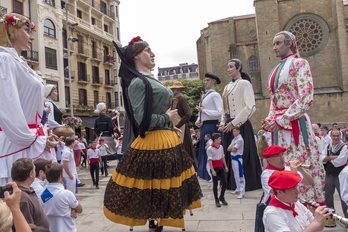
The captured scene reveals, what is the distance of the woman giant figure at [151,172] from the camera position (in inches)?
136

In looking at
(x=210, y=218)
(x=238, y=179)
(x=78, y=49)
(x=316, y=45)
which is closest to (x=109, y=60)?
(x=78, y=49)

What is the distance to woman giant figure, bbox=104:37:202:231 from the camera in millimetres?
3463

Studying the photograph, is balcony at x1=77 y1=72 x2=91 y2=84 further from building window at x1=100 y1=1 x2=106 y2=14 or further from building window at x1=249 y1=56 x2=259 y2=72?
building window at x1=249 y1=56 x2=259 y2=72

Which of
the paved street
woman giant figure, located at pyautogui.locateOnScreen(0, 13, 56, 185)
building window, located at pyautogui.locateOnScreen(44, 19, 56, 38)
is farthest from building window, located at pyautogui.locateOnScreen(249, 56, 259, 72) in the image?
woman giant figure, located at pyautogui.locateOnScreen(0, 13, 56, 185)

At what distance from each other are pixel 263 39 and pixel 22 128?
1635 inches

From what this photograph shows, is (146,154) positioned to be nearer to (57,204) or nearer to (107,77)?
(57,204)

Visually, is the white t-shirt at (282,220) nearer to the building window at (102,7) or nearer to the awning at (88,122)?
the awning at (88,122)

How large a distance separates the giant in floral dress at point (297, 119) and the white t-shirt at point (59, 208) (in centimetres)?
263

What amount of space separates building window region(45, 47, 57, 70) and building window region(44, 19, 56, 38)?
59.4 inches

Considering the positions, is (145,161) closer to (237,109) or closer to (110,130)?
(237,109)

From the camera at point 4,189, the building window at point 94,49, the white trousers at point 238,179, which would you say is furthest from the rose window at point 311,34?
the camera at point 4,189

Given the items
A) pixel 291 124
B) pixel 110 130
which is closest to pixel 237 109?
pixel 291 124

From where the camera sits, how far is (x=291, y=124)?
3678 millimetres

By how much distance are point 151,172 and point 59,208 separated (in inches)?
47.4
